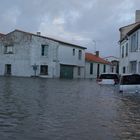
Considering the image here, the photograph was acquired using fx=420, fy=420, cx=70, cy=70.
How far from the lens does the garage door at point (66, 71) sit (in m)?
70.9

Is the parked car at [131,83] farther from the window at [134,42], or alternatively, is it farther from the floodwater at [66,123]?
the window at [134,42]

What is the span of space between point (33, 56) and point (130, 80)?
44923 millimetres

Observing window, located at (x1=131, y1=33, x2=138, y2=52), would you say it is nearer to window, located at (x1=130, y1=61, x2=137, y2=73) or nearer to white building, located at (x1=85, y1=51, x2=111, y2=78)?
window, located at (x1=130, y1=61, x2=137, y2=73)

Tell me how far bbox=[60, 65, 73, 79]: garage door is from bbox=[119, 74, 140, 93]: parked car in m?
45.5

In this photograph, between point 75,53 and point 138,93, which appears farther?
point 75,53

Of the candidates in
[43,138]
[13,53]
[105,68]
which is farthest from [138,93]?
[105,68]

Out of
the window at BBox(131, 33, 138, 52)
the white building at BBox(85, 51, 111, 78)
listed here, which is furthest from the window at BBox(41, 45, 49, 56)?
the window at BBox(131, 33, 138, 52)

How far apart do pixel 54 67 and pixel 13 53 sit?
26.8 ft

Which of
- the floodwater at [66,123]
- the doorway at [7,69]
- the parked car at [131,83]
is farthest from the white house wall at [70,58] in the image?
the floodwater at [66,123]

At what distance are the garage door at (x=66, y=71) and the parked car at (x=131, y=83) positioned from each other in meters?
45.5

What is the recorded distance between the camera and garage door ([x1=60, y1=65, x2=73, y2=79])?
233 ft

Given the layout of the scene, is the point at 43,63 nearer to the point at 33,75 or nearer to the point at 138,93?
the point at 33,75

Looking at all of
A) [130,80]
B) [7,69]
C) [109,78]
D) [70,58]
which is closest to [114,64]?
[70,58]

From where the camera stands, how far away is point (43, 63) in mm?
68250
